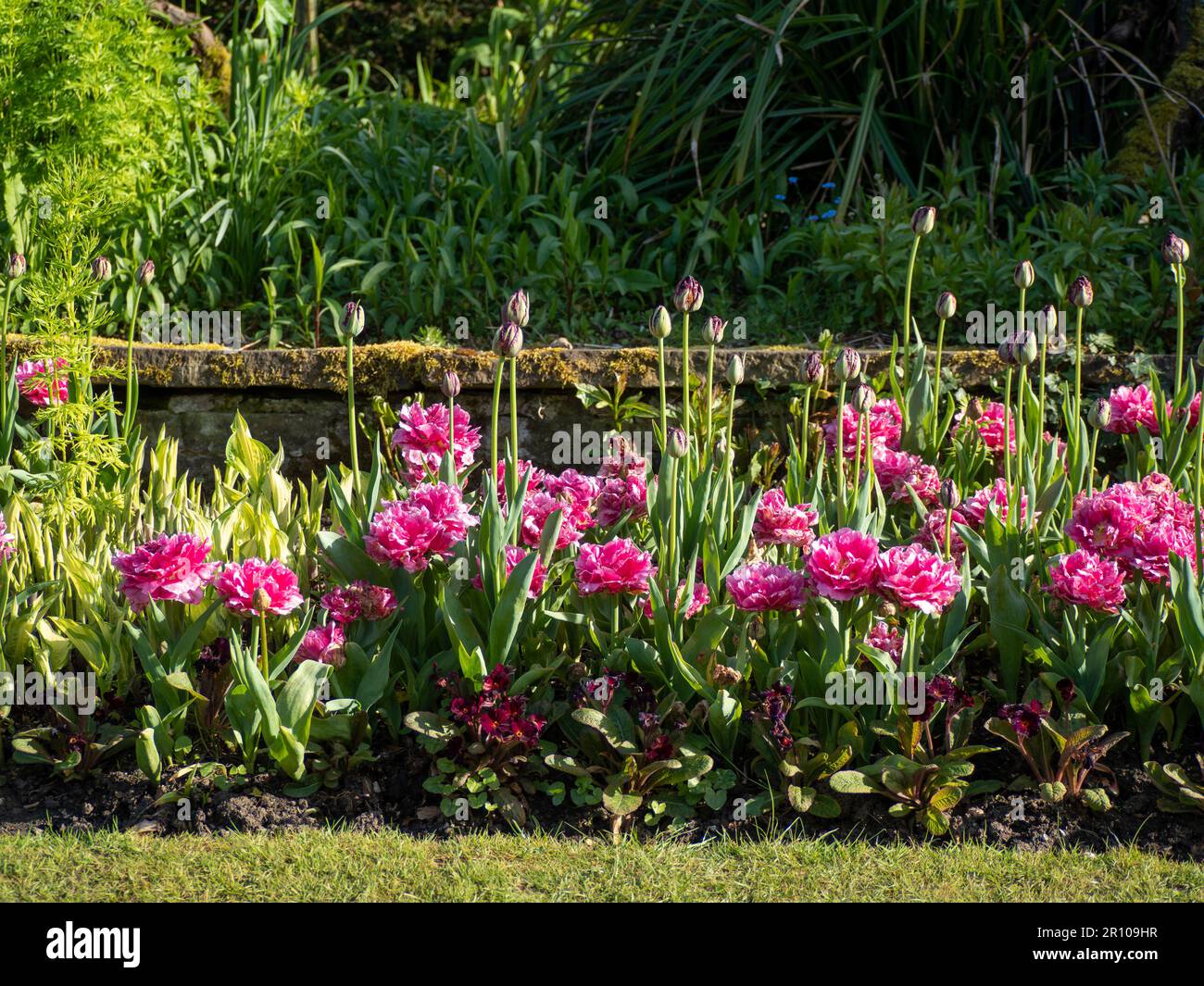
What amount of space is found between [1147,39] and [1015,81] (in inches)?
34.6

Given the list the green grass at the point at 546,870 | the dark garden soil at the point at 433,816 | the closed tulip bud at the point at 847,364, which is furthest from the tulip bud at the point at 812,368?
the green grass at the point at 546,870

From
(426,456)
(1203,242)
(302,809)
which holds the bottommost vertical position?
(302,809)

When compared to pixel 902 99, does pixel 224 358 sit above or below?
below

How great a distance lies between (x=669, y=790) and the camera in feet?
9.96

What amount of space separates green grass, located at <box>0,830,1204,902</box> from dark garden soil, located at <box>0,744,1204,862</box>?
7 cm

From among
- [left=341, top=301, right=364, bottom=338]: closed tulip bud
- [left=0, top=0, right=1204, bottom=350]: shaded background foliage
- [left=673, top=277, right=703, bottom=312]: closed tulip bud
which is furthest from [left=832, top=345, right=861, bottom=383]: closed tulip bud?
[left=0, top=0, right=1204, bottom=350]: shaded background foliage

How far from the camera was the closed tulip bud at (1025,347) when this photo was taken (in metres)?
3.14

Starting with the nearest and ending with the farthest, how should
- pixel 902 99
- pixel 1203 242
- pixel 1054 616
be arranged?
1. pixel 1054 616
2. pixel 1203 242
3. pixel 902 99

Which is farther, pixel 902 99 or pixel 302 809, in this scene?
pixel 902 99

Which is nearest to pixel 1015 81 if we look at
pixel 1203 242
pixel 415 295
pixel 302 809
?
pixel 1203 242

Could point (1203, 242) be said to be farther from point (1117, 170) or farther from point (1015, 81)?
point (1015, 81)

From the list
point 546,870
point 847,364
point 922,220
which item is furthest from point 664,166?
point 546,870

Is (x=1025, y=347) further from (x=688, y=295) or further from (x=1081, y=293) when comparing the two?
(x=688, y=295)

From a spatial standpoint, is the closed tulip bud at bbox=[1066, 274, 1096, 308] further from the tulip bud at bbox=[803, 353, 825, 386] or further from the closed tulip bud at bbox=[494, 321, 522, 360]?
the closed tulip bud at bbox=[494, 321, 522, 360]
